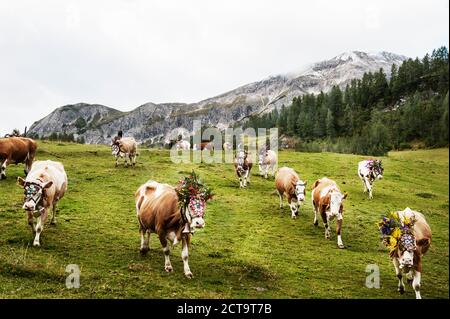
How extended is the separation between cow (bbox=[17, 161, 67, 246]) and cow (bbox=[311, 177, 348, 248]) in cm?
1352

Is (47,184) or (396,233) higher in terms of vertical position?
(47,184)

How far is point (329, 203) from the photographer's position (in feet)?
69.9

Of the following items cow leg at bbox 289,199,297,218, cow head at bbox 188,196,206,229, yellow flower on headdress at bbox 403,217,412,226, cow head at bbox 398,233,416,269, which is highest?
cow head at bbox 188,196,206,229

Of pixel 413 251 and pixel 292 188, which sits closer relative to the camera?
pixel 413 251

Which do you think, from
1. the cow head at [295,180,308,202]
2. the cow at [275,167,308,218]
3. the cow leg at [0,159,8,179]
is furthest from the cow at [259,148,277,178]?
the cow leg at [0,159,8,179]

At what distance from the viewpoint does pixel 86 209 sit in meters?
23.5

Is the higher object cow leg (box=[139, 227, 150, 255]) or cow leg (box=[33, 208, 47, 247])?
cow leg (box=[33, 208, 47, 247])

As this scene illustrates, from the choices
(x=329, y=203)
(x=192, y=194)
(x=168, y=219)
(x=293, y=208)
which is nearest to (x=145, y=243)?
(x=168, y=219)

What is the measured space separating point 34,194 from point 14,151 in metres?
15.5

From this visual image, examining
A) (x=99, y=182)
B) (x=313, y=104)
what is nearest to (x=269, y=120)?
(x=313, y=104)

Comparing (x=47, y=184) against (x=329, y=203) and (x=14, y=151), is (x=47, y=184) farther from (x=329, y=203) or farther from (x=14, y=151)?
(x=14, y=151)

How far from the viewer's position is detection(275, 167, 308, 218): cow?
984 inches

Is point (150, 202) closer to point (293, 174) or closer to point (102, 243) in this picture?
point (102, 243)

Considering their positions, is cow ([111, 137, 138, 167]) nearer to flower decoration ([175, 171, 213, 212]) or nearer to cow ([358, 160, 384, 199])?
cow ([358, 160, 384, 199])
